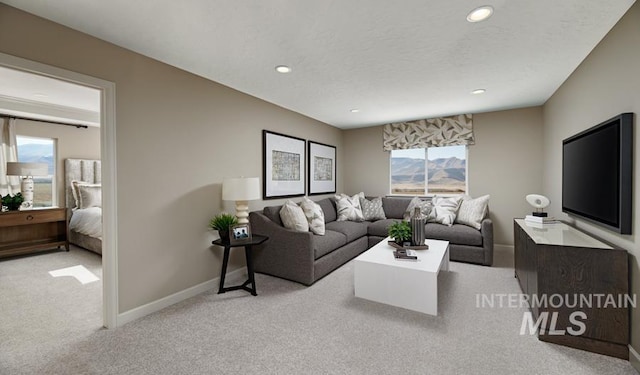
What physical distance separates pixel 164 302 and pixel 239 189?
1.30 metres

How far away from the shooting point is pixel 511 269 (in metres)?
3.48

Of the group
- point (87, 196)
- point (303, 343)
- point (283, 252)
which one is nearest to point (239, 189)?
point (283, 252)

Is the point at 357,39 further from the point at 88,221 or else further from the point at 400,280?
the point at 88,221

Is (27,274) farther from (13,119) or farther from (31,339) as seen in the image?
(13,119)

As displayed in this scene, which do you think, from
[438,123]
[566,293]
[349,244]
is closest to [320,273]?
[349,244]

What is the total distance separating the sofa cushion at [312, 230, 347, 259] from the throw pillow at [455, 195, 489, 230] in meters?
1.92

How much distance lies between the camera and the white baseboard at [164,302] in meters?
2.27

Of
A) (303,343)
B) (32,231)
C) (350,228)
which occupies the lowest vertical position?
(303,343)

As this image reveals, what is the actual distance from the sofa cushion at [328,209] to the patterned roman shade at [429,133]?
5.48ft

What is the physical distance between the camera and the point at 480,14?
1789 mm

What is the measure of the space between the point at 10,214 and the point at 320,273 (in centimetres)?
481

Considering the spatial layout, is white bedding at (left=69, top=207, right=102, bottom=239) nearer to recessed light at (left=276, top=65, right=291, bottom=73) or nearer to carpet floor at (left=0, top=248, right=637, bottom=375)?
carpet floor at (left=0, top=248, right=637, bottom=375)

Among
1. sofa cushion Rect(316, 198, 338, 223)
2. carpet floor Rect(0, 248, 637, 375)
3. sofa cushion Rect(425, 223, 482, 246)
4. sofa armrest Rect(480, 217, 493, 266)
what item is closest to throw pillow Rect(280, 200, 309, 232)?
carpet floor Rect(0, 248, 637, 375)

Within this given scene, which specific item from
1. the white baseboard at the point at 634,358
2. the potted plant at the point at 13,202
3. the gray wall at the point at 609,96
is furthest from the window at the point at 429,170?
the potted plant at the point at 13,202
